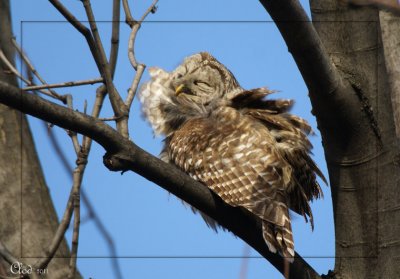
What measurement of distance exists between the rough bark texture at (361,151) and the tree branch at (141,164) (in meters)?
0.26

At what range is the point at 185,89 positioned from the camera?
5266 mm

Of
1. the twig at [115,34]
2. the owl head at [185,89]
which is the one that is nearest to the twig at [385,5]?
the twig at [115,34]

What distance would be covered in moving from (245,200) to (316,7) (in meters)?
1.03

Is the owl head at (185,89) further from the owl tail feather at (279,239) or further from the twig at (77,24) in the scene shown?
the twig at (77,24)

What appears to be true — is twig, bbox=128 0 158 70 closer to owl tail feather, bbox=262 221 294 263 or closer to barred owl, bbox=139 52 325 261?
barred owl, bbox=139 52 325 261

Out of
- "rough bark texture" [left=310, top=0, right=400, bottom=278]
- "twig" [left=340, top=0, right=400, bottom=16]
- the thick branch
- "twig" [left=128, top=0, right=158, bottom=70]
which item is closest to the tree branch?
"rough bark texture" [left=310, top=0, right=400, bottom=278]

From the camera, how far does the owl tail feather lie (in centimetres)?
315

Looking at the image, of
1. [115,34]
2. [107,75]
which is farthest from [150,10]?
[107,75]

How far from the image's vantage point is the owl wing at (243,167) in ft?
11.1

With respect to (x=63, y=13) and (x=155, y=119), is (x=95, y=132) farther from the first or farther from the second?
(x=155, y=119)

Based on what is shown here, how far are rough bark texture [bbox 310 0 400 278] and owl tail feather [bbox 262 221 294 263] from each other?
0.23 m

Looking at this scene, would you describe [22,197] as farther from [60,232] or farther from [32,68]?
[60,232]

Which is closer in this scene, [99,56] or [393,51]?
[393,51]

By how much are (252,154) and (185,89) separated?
158 centimetres
